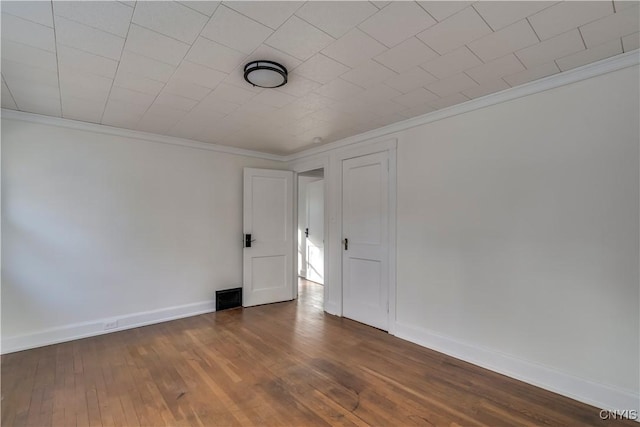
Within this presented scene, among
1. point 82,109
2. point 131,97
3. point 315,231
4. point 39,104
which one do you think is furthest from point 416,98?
point 315,231

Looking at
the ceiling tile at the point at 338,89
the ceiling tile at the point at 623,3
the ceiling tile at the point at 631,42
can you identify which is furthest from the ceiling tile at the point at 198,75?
the ceiling tile at the point at 631,42

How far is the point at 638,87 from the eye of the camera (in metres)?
1.96

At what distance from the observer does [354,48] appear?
189 centimetres

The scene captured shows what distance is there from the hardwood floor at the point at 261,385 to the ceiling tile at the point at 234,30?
246 centimetres

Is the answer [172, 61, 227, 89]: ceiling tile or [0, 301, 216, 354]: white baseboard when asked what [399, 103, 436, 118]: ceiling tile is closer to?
[172, 61, 227, 89]: ceiling tile

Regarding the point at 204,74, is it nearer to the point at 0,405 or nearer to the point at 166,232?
the point at 166,232

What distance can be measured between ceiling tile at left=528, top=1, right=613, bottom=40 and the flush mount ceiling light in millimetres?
1542

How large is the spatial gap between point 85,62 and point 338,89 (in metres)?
1.88

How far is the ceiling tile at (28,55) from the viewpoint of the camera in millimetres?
1877

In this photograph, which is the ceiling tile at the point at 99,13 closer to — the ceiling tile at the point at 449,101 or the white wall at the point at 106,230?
the white wall at the point at 106,230

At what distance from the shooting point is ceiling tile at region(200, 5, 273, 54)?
160 cm

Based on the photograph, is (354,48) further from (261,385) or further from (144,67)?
(261,385)

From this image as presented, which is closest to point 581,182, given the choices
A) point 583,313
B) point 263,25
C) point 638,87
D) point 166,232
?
point 638,87

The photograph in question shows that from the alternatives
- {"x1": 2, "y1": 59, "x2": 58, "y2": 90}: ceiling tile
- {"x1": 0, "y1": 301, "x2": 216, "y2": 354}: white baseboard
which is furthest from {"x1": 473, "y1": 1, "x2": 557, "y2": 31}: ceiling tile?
{"x1": 0, "y1": 301, "x2": 216, "y2": 354}: white baseboard
